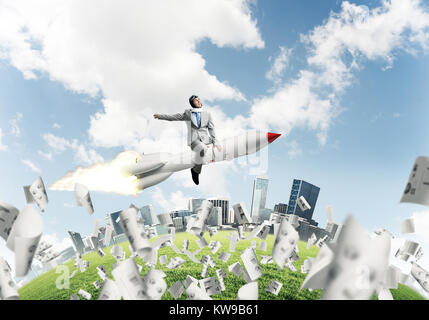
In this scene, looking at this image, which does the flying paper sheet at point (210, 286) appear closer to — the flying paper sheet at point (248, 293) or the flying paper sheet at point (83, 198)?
the flying paper sheet at point (248, 293)

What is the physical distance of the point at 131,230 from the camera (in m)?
4.86

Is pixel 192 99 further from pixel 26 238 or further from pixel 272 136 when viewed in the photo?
pixel 26 238

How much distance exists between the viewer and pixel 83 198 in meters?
6.43

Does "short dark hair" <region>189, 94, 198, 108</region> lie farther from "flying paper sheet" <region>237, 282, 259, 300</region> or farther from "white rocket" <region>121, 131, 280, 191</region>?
"flying paper sheet" <region>237, 282, 259, 300</region>

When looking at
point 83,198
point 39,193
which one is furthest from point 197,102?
point 39,193

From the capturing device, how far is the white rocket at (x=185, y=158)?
301 inches

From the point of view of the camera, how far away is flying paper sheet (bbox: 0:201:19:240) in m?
5.00

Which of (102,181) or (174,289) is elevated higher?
(102,181)

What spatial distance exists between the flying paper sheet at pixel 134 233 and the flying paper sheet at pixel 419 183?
4087 millimetres

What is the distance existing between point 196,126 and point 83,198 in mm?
3159

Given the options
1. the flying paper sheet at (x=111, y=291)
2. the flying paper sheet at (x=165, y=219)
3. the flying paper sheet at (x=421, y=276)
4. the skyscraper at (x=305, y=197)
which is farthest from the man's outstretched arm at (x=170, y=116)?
the flying paper sheet at (x=421, y=276)
